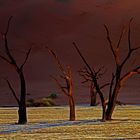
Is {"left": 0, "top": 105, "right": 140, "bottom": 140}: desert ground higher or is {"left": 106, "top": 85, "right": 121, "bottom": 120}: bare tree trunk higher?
{"left": 106, "top": 85, "right": 121, "bottom": 120}: bare tree trunk

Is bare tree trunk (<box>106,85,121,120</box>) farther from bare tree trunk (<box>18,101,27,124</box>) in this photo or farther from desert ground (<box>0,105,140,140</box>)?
bare tree trunk (<box>18,101,27,124</box>)

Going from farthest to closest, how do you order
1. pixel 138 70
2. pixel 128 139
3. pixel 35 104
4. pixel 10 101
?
1. pixel 10 101
2. pixel 35 104
3. pixel 138 70
4. pixel 128 139

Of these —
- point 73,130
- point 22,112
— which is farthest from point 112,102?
point 73,130

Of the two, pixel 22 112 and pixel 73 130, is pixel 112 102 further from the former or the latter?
pixel 73 130

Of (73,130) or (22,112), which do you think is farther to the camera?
(22,112)

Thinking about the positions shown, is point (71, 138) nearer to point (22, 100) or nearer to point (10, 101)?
point (22, 100)

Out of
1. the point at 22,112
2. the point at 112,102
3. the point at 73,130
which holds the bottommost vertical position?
the point at 73,130

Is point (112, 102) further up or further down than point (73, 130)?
further up

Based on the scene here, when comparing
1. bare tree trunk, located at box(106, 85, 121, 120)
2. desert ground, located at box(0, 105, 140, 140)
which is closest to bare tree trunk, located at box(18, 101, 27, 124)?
desert ground, located at box(0, 105, 140, 140)

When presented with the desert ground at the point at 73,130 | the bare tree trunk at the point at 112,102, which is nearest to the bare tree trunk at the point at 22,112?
the desert ground at the point at 73,130

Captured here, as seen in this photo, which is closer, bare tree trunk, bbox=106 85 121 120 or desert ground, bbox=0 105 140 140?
desert ground, bbox=0 105 140 140

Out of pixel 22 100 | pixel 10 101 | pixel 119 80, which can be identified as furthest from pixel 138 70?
pixel 10 101

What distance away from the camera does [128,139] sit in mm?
20312

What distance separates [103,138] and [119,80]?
475 inches
